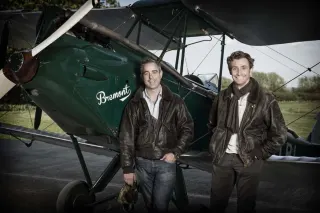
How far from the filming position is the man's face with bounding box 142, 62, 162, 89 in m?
2.02

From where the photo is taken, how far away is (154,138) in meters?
2.01

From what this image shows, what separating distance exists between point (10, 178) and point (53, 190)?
1299 mm

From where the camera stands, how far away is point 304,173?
3111 mm

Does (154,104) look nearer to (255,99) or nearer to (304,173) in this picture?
(255,99)

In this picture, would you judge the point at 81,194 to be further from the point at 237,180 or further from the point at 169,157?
the point at 237,180

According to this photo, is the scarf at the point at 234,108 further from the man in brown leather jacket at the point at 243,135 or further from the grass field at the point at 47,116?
the grass field at the point at 47,116

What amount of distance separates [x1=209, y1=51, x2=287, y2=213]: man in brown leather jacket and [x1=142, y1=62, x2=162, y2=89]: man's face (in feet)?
1.62

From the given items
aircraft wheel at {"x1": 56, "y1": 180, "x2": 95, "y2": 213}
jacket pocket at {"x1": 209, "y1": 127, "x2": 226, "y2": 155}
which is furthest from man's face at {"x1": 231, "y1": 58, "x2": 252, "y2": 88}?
aircraft wheel at {"x1": 56, "y1": 180, "x2": 95, "y2": 213}

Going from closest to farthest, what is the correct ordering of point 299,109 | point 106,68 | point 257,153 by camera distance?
point 257,153, point 106,68, point 299,109

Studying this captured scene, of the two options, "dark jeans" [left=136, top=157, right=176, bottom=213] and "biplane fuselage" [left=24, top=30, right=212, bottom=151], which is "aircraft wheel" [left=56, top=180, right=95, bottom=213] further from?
"dark jeans" [left=136, top=157, right=176, bottom=213]

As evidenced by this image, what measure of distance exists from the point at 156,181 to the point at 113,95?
2.62 feet

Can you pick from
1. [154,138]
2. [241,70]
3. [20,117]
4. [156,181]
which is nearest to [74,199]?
[156,181]

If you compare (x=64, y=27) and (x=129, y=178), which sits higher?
(x=64, y=27)

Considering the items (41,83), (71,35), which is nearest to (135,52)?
(71,35)
